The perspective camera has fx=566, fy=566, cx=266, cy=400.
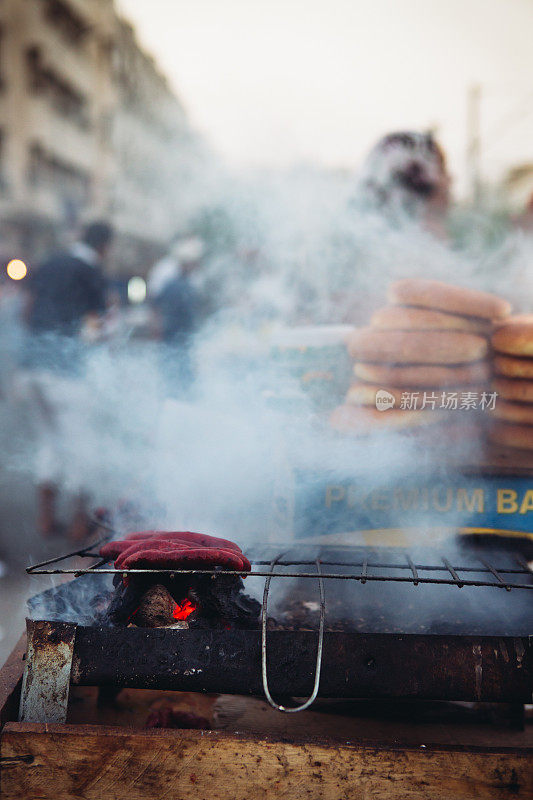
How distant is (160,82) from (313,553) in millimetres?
3991

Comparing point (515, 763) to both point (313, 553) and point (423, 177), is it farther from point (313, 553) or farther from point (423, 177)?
point (423, 177)

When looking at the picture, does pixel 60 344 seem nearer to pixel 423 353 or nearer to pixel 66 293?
pixel 66 293

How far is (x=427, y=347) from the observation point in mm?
3287

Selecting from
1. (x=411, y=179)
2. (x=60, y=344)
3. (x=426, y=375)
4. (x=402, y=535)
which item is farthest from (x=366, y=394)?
(x=60, y=344)

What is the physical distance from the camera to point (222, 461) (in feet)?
11.4

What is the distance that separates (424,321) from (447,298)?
19 centimetres

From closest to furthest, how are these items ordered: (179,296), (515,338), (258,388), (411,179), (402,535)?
(402,535) → (515,338) → (258,388) → (411,179) → (179,296)

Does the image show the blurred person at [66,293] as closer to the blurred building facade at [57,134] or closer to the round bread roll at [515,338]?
the blurred building facade at [57,134]

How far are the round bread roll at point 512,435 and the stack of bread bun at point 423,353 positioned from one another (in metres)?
0.24

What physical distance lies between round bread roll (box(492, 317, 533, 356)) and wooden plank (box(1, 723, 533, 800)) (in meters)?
2.12

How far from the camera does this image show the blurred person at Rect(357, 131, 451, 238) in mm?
3896

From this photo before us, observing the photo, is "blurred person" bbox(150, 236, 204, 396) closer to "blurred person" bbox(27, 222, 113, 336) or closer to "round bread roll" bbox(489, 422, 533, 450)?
"blurred person" bbox(27, 222, 113, 336)

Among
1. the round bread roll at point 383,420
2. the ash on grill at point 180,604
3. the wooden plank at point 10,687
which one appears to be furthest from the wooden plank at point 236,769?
the round bread roll at point 383,420

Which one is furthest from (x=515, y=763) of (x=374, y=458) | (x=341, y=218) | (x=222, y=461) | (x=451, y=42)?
(x=451, y=42)
